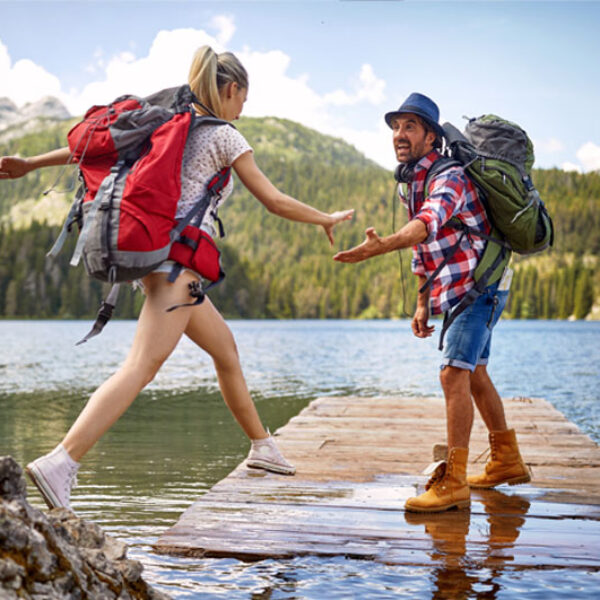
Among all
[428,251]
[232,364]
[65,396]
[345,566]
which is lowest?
[65,396]

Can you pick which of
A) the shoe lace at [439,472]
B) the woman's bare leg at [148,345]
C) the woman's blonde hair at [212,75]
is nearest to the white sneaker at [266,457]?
the shoe lace at [439,472]

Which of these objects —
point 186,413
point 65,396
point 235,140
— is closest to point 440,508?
point 235,140

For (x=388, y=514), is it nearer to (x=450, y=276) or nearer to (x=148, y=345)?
(x=450, y=276)

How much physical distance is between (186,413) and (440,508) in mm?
12778

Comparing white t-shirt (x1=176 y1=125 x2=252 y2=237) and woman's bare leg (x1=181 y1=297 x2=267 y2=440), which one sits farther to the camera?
woman's bare leg (x1=181 y1=297 x2=267 y2=440)

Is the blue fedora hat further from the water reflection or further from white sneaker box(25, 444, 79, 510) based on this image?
white sneaker box(25, 444, 79, 510)

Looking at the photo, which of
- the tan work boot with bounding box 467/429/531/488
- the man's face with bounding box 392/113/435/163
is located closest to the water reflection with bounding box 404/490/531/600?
the tan work boot with bounding box 467/429/531/488

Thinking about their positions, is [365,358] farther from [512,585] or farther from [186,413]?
[512,585]

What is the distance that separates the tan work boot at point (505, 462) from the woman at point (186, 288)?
84.9 inches

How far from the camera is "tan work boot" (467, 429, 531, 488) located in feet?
18.5

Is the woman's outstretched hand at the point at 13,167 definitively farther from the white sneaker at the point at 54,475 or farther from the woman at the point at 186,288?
the white sneaker at the point at 54,475

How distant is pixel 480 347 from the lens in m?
5.03

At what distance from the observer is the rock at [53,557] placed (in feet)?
7.61

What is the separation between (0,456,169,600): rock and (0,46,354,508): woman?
0.89 meters
